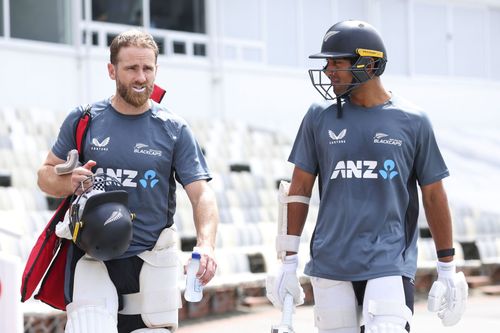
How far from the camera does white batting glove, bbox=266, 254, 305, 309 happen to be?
14.7 ft

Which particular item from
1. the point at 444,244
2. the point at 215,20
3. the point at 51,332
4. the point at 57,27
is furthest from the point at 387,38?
the point at 444,244

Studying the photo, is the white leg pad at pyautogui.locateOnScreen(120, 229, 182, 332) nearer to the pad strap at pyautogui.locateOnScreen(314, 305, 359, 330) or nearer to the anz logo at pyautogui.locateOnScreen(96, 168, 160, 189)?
the anz logo at pyautogui.locateOnScreen(96, 168, 160, 189)

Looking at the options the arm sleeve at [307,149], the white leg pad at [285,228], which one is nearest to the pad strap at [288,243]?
the white leg pad at [285,228]

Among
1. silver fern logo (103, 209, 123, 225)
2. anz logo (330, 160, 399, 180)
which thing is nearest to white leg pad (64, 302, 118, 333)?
silver fern logo (103, 209, 123, 225)

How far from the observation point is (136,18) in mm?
18922

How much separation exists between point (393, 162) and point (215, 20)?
15751 millimetres

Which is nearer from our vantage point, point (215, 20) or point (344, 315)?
point (344, 315)

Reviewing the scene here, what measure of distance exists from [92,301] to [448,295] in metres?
1.61

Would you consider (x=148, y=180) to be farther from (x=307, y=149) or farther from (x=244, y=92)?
(x=244, y=92)

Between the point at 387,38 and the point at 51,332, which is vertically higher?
the point at 387,38

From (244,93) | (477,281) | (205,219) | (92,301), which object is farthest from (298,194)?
(244,93)

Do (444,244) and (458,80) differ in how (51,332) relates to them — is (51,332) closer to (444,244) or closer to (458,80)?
(444,244)

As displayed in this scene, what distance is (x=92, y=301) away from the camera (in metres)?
4.24

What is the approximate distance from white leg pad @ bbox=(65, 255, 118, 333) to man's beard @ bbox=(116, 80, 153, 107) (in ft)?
2.37
